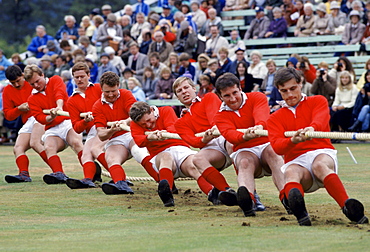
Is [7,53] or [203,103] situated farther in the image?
[7,53]

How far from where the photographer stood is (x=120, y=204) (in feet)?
24.8

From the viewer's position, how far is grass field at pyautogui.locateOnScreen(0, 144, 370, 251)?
498 cm

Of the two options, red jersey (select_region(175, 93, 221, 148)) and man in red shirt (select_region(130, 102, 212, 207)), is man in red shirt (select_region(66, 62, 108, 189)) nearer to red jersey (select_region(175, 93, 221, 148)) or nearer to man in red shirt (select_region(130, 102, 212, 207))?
man in red shirt (select_region(130, 102, 212, 207))

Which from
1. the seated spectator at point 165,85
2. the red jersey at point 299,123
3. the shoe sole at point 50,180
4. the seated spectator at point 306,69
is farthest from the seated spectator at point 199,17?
the red jersey at point 299,123

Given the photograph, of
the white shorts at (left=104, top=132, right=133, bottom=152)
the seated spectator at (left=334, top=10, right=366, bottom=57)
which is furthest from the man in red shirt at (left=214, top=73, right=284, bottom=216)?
the seated spectator at (left=334, top=10, right=366, bottom=57)

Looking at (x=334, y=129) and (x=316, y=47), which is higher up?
(x=316, y=47)

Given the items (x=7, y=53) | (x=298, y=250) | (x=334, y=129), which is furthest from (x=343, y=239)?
(x=7, y=53)

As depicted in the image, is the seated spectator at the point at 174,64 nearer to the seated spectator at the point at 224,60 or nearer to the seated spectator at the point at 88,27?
the seated spectator at the point at 224,60

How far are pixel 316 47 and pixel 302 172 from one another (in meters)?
12.6

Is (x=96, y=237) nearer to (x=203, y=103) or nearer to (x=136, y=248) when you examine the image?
(x=136, y=248)

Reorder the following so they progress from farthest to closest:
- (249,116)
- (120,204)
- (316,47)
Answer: (316,47) < (120,204) < (249,116)

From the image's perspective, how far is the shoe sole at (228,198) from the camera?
6.67 metres

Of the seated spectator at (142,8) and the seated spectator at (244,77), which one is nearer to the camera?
the seated spectator at (244,77)

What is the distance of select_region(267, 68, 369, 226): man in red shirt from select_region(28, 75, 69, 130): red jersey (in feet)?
15.2
